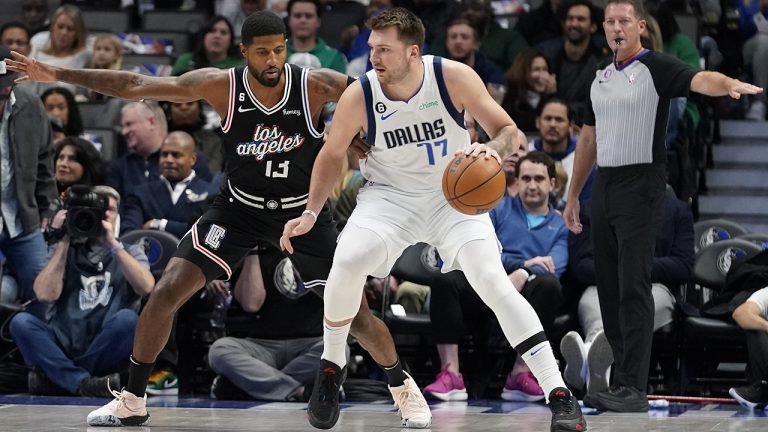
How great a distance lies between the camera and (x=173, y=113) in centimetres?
1001

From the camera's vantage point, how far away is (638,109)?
6.79m

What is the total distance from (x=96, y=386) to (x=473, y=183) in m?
3.63

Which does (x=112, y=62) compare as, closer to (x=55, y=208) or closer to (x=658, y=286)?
(x=55, y=208)

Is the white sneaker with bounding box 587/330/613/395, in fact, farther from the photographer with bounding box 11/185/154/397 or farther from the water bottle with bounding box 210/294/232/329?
the photographer with bounding box 11/185/154/397

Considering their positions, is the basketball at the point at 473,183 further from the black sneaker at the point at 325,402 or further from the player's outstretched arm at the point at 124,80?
the player's outstretched arm at the point at 124,80

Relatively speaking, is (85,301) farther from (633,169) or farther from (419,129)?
A: (633,169)

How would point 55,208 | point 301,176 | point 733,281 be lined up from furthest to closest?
point 55,208, point 733,281, point 301,176

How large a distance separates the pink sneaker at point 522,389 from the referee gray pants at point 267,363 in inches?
48.1

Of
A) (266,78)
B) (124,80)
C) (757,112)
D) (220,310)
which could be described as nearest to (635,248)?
(266,78)

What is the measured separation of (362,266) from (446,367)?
2.68 metres

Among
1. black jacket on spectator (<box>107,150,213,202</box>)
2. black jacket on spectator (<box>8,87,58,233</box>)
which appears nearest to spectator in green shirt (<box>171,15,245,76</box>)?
black jacket on spectator (<box>107,150,213,202</box>)

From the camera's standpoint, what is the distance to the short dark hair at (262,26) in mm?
6051

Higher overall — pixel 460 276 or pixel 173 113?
pixel 173 113

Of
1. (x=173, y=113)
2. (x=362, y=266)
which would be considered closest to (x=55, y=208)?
(x=173, y=113)
